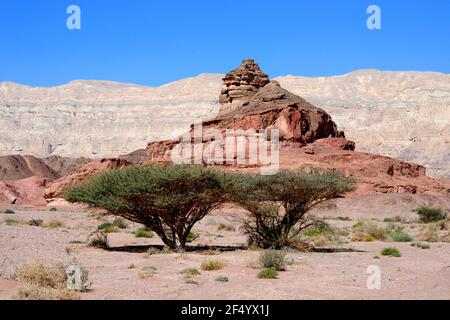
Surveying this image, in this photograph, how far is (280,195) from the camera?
2170 cm

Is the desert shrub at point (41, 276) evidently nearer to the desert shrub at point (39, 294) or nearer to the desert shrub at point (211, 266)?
the desert shrub at point (39, 294)

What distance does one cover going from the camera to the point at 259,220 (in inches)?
876

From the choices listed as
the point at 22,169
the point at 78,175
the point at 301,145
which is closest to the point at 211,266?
the point at 78,175

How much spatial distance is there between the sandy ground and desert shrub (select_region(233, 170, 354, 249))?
1.26 metres

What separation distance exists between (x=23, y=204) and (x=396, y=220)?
116ft

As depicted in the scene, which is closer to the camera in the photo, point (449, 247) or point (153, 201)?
point (153, 201)

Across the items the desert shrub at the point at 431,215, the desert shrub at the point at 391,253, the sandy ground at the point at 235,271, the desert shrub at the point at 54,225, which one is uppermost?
the sandy ground at the point at 235,271

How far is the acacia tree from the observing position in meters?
20.6

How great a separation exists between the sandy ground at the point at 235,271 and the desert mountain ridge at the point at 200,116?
109269 millimetres

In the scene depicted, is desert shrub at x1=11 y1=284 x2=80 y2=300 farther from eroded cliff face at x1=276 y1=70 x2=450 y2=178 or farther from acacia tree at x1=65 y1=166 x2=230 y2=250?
eroded cliff face at x1=276 y1=70 x2=450 y2=178

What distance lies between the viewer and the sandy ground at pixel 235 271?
12.5m

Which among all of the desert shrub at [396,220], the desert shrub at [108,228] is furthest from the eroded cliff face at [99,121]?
the desert shrub at [108,228]
